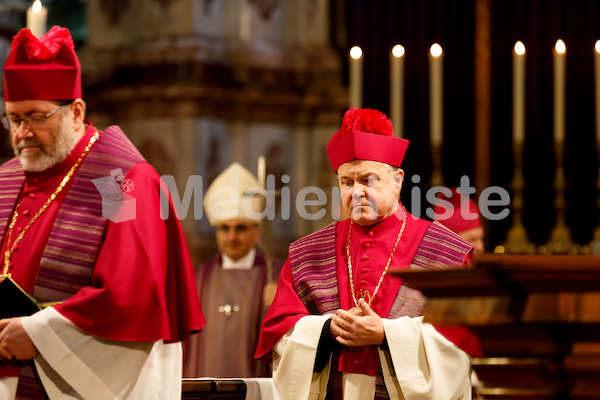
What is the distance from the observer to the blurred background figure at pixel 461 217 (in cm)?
621

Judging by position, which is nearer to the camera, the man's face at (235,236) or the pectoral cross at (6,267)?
the pectoral cross at (6,267)

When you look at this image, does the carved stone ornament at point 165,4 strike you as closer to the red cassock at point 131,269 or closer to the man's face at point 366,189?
the red cassock at point 131,269

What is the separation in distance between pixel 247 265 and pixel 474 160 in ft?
7.51

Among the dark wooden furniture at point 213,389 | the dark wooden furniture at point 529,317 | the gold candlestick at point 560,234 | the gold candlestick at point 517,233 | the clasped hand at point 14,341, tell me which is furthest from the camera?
the gold candlestick at point 517,233

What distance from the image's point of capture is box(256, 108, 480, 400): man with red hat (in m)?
3.98

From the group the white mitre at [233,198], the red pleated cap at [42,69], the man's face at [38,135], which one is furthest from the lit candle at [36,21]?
the white mitre at [233,198]

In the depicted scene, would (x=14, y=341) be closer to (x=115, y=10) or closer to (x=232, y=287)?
(x=232, y=287)

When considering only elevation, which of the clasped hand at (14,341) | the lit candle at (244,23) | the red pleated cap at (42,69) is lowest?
the clasped hand at (14,341)

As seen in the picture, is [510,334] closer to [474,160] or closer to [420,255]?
[420,255]

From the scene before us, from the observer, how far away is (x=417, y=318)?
408 cm

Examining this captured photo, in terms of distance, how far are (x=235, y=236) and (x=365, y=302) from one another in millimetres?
3333

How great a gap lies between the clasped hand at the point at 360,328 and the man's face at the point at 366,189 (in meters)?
0.46

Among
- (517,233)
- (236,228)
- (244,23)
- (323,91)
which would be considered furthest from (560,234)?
(244,23)

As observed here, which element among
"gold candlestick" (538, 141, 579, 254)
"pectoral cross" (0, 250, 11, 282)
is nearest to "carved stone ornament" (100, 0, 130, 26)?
"gold candlestick" (538, 141, 579, 254)
